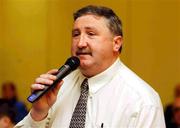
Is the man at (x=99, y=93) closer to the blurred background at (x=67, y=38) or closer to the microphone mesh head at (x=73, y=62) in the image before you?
the microphone mesh head at (x=73, y=62)

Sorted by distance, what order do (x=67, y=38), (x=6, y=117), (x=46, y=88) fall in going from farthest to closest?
(x=67, y=38), (x=6, y=117), (x=46, y=88)

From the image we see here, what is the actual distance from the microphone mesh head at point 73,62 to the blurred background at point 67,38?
385cm

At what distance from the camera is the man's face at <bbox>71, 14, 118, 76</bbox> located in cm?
206

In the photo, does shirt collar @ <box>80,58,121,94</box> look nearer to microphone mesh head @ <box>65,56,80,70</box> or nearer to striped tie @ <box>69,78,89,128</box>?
striped tie @ <box>69,78,89,128</box>

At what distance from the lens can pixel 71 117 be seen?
83.5 inches

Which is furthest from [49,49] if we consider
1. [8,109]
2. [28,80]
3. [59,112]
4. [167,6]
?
[59,112]

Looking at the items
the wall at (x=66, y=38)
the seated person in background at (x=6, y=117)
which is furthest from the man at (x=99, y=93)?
the wall at (x=66, y=38)

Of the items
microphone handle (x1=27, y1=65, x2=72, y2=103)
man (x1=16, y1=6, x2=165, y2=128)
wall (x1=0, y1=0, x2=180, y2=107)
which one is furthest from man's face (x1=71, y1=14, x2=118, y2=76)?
wall (x1=0, y1=0, x2=180, y2=107)

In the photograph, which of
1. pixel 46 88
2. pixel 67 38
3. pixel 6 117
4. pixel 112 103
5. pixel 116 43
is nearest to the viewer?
pixel 46 88

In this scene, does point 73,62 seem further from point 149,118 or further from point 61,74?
point 149,118

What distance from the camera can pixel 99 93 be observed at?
213 centimetres

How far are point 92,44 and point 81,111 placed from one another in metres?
0.31

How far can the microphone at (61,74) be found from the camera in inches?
73.4

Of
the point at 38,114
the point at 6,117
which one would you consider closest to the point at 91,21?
the point at 38,114
